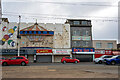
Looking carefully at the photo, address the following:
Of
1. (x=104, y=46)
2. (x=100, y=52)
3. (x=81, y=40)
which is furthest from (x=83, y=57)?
(x=104, y=46)

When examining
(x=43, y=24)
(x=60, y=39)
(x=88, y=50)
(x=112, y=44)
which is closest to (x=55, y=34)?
(x=60, y=39)

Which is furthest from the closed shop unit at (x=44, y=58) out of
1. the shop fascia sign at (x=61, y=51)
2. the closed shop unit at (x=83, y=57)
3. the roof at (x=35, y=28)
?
the roof at (x=35, y=28)

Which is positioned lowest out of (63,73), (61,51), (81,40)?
(61,51)

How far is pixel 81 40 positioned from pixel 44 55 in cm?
1089

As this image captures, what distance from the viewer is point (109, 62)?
71.3 ft

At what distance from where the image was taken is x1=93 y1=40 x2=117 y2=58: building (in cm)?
3985

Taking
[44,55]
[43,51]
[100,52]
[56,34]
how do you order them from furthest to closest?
[100,52], [56,34], [44,55], [43,51]

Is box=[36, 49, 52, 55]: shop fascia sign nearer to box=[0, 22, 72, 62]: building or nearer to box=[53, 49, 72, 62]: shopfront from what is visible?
box=[0, 22, 72, 62]: building

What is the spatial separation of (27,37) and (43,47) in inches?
191

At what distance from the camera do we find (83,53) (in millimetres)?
38000

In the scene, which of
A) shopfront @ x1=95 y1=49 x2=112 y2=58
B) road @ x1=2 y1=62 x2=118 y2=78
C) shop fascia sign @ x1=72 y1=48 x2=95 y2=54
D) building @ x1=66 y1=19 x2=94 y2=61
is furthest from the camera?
shopfront @ x1=95 y1=49 x2=112 y2=58

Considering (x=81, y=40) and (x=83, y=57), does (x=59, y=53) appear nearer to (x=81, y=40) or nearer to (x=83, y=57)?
(x=83, y=57)

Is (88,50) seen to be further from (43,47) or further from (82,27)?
(43,47)

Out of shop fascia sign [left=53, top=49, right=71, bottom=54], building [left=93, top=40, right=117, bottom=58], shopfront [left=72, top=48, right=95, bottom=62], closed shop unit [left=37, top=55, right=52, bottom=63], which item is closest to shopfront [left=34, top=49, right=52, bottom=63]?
closed shop unit [left=37, top=55, right=52, bottom=63]
